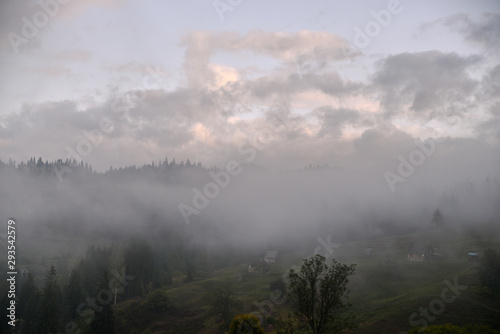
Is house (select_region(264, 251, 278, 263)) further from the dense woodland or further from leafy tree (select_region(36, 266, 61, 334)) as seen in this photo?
leafy tree (select_region(36, 266, 61, 334))

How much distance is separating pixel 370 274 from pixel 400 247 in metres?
51.8

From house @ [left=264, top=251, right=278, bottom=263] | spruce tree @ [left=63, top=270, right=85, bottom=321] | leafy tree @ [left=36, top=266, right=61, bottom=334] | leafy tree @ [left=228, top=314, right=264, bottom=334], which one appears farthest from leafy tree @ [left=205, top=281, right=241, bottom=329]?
house @ [left=264, top=251, right=278, bottom=263]

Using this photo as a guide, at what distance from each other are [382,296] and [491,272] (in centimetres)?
2473

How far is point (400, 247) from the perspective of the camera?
141125 mm

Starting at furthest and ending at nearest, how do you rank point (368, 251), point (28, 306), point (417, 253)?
point (368, 251) < point (417, 253) < point (28, 306)

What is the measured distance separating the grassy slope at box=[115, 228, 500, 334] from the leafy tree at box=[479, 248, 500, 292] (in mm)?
3207

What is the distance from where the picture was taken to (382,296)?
8300 cm

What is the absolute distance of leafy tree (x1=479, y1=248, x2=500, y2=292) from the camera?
2869 inches

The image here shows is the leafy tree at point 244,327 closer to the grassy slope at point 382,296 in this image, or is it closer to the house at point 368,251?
the grassy slope at point 382,296

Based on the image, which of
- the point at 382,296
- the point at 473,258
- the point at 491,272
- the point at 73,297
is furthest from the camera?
the point at 473,258

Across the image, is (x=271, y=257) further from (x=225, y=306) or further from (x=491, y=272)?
(x=491, y=272)

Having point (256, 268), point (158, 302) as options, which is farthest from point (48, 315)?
point (256, 268)

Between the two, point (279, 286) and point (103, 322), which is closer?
point (103, 322)

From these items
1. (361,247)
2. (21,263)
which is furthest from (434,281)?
(21,263)
